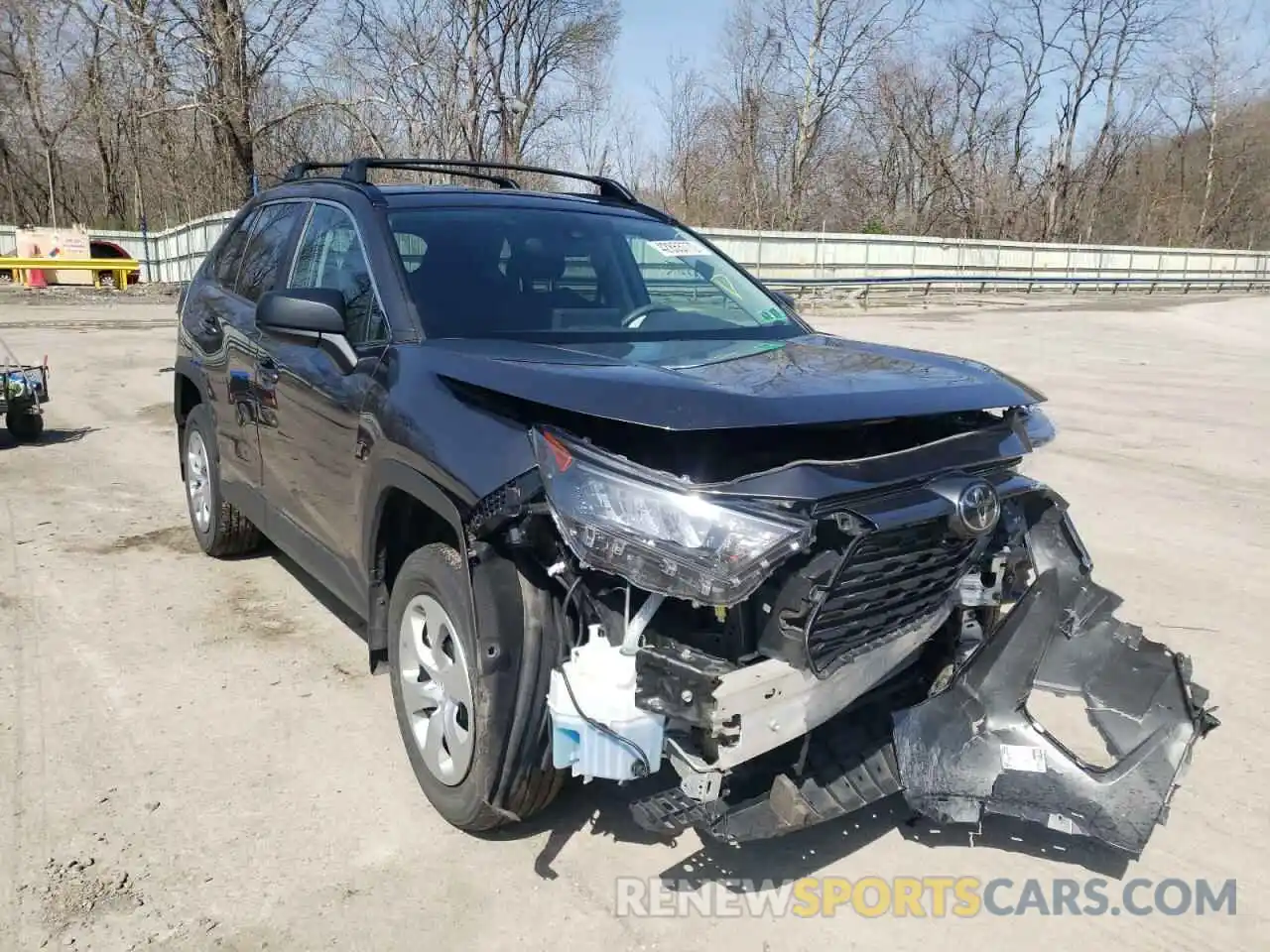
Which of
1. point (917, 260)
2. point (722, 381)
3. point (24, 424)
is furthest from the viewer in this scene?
point (917, 260)

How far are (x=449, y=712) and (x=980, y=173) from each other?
56.3 meters

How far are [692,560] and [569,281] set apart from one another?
1.90 meters

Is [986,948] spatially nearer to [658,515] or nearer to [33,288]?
[658,515]

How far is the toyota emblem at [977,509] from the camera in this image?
2.56 m

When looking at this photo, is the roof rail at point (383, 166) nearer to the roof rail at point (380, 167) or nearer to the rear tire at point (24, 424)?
the roof rail at point (380, 167)

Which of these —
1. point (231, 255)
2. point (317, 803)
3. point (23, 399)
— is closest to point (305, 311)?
point (317, 803)

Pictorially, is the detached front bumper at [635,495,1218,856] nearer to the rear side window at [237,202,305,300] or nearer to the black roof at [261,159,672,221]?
the black roof at [261,159,672,221]

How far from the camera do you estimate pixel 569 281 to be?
394 cm

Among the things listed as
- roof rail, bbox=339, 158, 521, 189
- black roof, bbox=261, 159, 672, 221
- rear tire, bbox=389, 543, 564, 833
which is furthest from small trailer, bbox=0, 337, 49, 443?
rear tire, bbox=389, 543, 564, 833

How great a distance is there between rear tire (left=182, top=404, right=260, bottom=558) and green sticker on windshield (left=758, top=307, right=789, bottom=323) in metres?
2.83

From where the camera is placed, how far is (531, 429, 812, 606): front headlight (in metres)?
2.32

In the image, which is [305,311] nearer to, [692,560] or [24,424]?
[692,560]

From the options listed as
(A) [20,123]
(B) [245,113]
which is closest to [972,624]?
(B) [245,113]

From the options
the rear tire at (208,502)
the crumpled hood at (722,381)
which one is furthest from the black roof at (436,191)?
the rear tire at (208,502)
